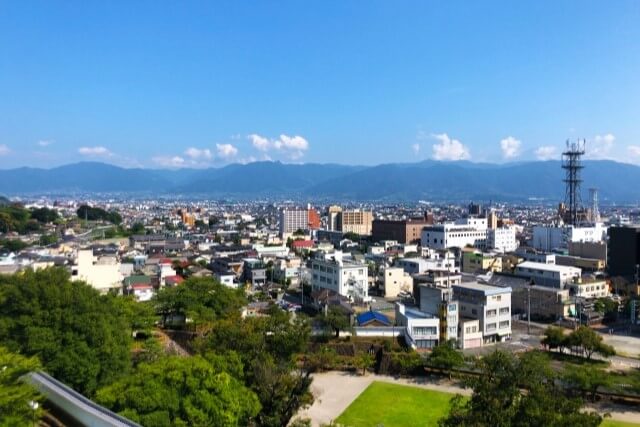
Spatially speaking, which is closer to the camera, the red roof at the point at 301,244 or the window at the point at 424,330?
the window at the point at 424,330

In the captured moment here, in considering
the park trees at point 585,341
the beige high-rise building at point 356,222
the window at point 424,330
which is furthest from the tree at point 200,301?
the beige high-rise building at point 356,222

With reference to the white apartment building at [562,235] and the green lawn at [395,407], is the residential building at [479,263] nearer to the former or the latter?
the white apartment building at [562,235]

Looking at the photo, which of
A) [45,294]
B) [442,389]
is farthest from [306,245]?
[45,294]

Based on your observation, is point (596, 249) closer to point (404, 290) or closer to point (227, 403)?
point (404, 290)

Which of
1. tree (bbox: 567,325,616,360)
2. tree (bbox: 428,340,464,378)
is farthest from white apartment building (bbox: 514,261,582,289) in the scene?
tree (bbox: 428,340,464,378)

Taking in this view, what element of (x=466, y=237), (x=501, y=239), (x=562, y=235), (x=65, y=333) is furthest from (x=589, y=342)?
(x=501, y=239)
